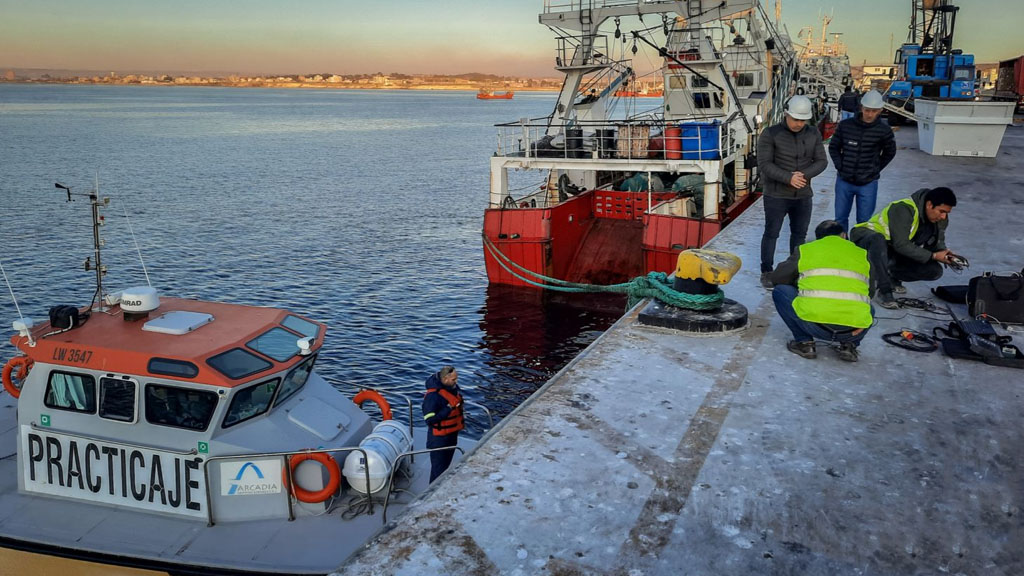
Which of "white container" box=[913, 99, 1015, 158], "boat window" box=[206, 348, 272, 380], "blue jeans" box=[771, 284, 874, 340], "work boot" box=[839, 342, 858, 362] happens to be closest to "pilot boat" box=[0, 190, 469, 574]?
"boat window" box=[206, 348, 272, 380]

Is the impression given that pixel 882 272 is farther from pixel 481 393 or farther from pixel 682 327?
pixel 481 393

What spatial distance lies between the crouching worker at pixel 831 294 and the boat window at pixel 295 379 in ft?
15.3

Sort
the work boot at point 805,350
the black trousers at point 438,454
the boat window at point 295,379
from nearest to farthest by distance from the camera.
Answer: the work boot at point 805,350, the boat window at point 295,379, the black trousers at point 438,454

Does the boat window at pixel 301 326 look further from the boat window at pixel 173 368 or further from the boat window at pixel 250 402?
the boat window at pixel 173 368

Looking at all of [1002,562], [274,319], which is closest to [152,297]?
[274,319]

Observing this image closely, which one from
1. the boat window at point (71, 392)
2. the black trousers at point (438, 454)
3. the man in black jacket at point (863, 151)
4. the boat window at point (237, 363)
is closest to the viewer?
the boat window at point (237, 363)

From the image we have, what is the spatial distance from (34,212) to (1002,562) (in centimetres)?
3806

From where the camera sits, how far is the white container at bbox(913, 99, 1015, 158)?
22266 mm

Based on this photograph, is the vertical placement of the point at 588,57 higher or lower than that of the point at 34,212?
higher

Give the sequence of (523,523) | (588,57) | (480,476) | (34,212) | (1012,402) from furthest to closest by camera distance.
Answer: (34,212) → (588,57) → (1012,402) → (480,476) → (523,523)

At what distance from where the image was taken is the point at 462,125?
408 ft

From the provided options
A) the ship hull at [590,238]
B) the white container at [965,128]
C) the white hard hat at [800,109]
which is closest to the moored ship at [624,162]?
the ship hull at [590,238]

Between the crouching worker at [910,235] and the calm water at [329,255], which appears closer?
the crouching worker at [910,235]

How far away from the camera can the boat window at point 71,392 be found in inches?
271
